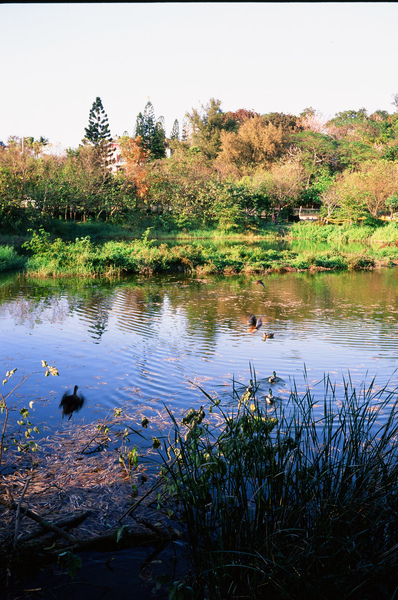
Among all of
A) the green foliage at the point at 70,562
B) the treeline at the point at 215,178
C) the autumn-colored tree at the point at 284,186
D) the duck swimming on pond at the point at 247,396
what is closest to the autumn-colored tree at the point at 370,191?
the treeline at the point at 215,178

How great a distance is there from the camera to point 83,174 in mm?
24516

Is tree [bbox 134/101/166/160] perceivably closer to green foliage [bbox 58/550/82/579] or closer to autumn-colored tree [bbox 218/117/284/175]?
autumn-colored tree [bbox 218/117/284/175]

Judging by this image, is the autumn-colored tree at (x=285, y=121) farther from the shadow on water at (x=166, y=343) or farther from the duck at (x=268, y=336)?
the duck at (x=268, y=336)

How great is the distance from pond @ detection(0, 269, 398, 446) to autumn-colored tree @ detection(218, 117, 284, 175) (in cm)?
2537

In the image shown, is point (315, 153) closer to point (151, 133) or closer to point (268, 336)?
point (151, 133)

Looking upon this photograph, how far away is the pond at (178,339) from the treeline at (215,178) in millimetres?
11754

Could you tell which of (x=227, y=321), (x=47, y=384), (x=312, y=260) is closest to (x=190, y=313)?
(x=227, y=321)

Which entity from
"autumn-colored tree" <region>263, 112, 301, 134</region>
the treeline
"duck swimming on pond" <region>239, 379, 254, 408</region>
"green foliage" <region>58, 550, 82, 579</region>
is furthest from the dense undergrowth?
"autumn-colored tree" <region>263, 112, 301, 134</region>

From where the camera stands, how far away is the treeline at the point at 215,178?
22.0m

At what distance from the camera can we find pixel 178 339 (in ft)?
21.1

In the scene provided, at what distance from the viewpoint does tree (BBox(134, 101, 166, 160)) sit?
38.2m

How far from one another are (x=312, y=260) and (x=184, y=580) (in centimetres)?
1365

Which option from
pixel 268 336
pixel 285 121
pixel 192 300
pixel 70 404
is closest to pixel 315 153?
pixel 285 121

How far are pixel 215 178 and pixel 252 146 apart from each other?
8.22 meters
